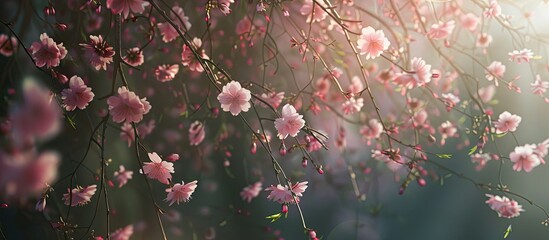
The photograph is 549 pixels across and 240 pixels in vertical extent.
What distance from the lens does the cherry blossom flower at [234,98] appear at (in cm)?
147

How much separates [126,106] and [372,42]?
2.35ft

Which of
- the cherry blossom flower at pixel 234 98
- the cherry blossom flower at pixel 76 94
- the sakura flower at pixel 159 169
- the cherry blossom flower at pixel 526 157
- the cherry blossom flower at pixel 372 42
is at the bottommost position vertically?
the sakura flower at pixel 159 169

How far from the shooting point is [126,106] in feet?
4.53

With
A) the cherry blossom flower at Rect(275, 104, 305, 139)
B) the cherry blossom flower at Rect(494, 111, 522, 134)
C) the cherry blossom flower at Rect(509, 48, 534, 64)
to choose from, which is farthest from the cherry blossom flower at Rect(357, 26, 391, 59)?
the cherry blossom flower at Rect(509, 48, 534, 64)

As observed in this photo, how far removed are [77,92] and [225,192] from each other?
1.78 m

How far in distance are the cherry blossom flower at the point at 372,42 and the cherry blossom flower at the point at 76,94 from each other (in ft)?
2.52

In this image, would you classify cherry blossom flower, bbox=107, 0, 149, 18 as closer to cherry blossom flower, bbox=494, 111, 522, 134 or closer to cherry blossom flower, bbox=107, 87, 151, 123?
cherry blossom flower, bbox=107, 87, 151, 123

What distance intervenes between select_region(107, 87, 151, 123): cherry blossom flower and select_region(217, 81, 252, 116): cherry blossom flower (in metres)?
0.21

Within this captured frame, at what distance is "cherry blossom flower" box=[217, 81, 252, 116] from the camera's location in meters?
1.47

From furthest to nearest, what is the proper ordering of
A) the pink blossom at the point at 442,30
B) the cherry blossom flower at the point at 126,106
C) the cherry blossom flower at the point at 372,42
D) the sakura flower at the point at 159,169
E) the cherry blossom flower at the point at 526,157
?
the cherry blossom flower at the point at 526,157
the pink blossom at the point at 442,30
the cherry blossom flower at the point at 372,42
the sakura flower at the point at 159,169
the cherry blossom flower at the point at 126,106

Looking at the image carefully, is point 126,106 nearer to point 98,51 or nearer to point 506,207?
point 98,51

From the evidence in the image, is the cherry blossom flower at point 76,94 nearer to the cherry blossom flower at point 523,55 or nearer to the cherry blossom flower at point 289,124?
the cherry blossom flower at point 289,124

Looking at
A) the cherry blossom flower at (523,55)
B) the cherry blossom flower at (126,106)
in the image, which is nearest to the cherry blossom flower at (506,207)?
the cherry blossom flower at (523,55)

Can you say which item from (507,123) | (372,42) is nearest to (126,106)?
(372,42)
